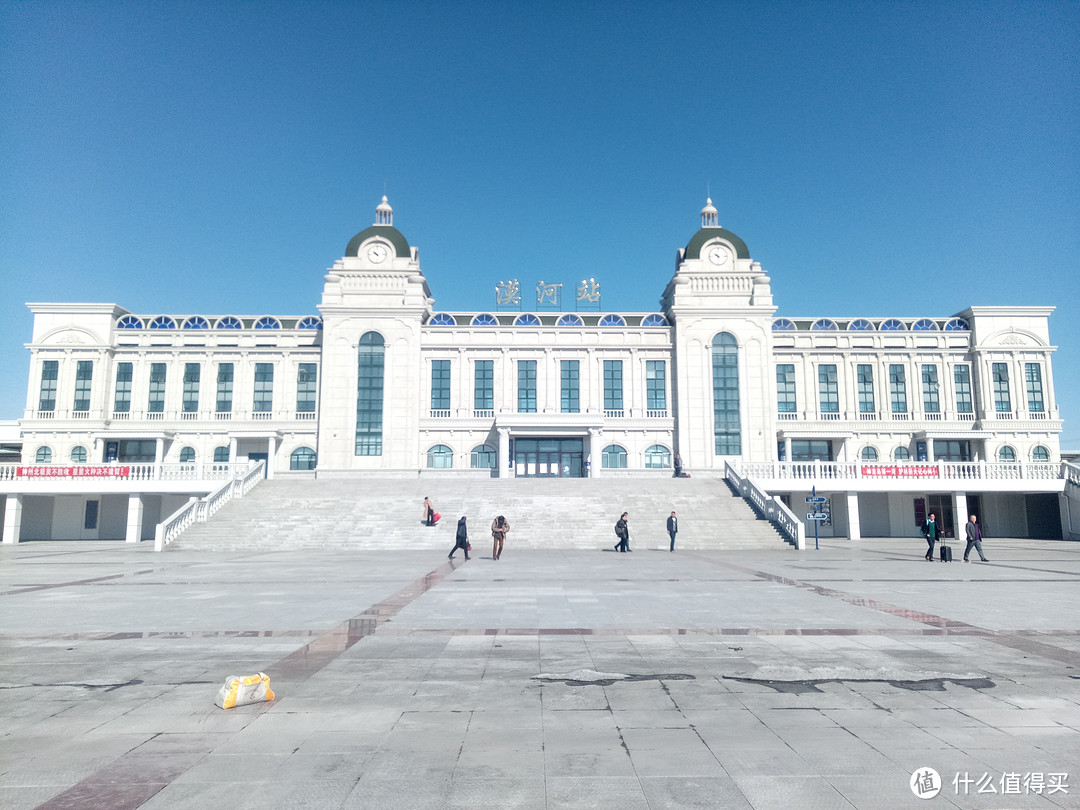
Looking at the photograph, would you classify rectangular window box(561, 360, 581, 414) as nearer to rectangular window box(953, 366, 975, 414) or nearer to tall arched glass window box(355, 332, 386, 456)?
tall arched glass window box(355, 332, 386, 456)

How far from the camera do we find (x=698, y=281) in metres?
57.8

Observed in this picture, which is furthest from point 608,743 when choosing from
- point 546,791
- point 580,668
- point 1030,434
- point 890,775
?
point 1030,434

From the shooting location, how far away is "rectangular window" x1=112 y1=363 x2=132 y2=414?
56.4m

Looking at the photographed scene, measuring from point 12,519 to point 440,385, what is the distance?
1136 inches

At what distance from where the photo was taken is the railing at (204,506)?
2962cm

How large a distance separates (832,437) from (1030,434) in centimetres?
1576

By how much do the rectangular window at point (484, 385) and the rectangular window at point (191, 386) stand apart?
22.6 m

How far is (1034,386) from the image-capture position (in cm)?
5738

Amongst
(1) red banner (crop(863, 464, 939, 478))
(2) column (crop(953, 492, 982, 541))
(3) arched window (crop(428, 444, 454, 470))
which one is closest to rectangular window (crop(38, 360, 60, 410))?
(3) arched window (crop(428, 444, 454, 470))

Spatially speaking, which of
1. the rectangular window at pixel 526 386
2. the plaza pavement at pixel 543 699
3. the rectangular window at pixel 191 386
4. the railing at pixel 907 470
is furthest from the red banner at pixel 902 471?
the rectangular window at pixel 191 386

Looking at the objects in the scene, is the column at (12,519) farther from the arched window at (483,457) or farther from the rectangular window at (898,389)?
the rectangular window at (898,389)

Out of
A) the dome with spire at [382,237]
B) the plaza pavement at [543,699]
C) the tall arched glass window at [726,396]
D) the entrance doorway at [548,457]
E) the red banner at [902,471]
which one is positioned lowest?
the plaza pavement at [543,699]

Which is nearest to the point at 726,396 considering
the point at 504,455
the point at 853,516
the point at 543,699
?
the point at 504,455

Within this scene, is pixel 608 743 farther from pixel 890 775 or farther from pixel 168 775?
pixel 168 775
